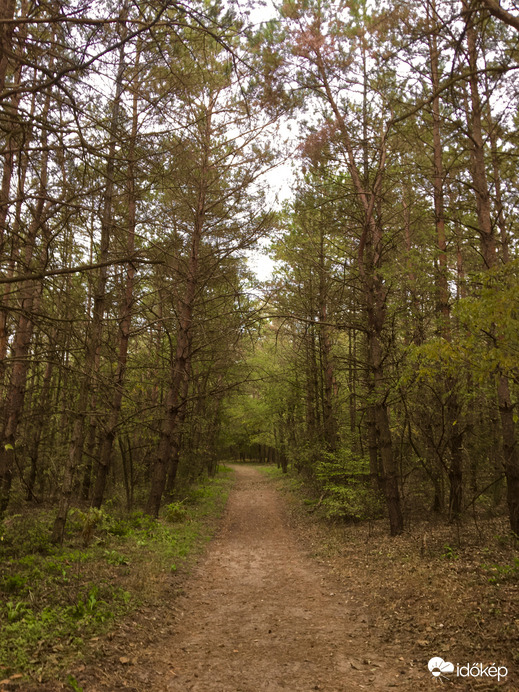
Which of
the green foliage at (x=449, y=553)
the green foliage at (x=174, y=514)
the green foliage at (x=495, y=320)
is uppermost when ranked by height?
the green foliage at (x=495, y=320)

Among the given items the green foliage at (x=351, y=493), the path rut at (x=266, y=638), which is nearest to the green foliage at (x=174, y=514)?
the path rut at (x=266, y=638)

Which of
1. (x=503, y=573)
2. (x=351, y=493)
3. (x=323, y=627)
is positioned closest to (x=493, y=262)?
(x=503, y=573)

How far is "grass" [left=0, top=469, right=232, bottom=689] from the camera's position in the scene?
13.4 ft

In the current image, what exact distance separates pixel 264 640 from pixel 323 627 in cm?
82

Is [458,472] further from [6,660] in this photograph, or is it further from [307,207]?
[6,660]

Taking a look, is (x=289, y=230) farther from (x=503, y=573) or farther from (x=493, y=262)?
(x=503, y=573)

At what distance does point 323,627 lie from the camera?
5.33m

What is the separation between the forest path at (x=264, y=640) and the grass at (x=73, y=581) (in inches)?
22.3

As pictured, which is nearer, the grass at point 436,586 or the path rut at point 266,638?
the path rut at point 266,638

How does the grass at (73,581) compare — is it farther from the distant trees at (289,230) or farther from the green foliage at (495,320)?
the green foliage at (495,320)

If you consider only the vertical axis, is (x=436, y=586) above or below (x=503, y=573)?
below

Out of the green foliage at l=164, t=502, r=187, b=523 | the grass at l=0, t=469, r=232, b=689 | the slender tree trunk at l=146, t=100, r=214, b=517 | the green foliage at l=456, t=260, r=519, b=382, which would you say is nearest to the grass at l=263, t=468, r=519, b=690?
the green foliage at l=456, t=260, r=519, b=382

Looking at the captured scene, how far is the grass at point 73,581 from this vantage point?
13.4ft

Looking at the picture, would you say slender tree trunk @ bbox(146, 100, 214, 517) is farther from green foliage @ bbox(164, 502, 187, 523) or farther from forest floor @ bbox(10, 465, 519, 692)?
forest floor @ bbox(10, 465, 519, 692)
